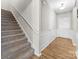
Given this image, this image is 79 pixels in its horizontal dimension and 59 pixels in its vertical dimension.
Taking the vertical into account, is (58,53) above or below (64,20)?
below

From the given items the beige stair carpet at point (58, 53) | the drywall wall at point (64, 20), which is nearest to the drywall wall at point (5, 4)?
the beige stair carpet at point (58, 53)

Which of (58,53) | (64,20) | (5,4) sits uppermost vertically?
(5,4)

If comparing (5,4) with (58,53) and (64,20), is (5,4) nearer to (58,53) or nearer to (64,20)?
(58,53)

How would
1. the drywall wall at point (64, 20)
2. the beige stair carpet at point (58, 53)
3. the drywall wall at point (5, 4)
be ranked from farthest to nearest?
the drywall wall at point (64, 20) → the drywall wall at point (5, 4) → the beige stair carpet at point (58, 53)

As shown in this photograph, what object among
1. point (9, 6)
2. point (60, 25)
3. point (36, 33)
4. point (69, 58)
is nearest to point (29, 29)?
point (36, 33)

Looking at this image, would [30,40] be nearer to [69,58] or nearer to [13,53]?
[13,53]

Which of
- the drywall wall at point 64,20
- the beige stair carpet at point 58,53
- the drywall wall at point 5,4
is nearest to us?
the beige stair carpet at point 58,53

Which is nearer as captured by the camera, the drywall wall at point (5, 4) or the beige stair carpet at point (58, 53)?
the beige stair carpet at point (58, 53)

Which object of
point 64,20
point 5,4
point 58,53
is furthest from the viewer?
point 64,20

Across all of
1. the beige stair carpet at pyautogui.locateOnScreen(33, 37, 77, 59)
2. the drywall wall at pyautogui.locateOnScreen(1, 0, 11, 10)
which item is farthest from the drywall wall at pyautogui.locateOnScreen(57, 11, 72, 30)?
the drywall wall at pyautogui.locateOnScreen(1, 0, 11, 10)

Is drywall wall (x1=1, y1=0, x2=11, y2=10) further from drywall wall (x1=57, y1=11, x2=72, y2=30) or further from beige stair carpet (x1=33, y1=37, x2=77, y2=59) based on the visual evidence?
drywall wall (x1=57, y1=11, x2=72, y2=30)

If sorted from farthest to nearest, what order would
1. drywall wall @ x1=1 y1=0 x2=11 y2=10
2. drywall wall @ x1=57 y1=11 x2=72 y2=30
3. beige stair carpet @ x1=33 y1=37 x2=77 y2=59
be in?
1. drywall wall @ x1=57 y1=11 x2=72 y2=30
2. drywall wall @ x1=1 y1=0 x2=11 y2=10
3. beige stair carpet @ x1=33 y1=37 x2=77 y2=59

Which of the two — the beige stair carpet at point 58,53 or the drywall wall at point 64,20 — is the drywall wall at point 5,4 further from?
the drywall wall at point 64,20

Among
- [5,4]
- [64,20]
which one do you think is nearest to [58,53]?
[5,4]
